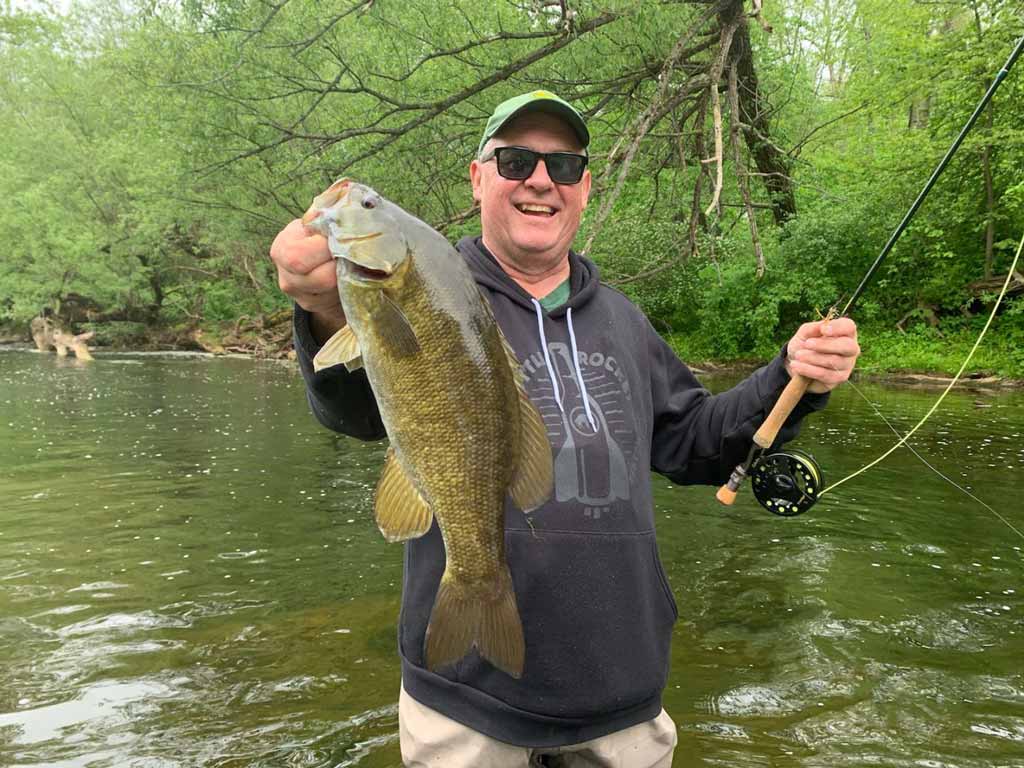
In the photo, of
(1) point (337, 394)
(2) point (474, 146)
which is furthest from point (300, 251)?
(2) point (474, 146)

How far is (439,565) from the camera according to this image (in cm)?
217

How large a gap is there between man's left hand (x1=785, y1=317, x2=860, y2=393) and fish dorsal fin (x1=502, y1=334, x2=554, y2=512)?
97 cm

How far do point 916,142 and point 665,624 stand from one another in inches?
740

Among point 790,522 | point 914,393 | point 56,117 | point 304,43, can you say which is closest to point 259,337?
point 56,117

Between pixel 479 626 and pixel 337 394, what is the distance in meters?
0.76

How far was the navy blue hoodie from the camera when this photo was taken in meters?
2.07

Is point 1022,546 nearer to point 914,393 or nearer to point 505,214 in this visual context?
point 505,214

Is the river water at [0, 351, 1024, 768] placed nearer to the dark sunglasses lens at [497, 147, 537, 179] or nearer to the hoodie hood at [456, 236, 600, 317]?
the hoodie hood at [456, 236, 600, 317]

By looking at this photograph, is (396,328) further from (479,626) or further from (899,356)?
(899,356)

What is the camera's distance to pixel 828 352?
2.37m

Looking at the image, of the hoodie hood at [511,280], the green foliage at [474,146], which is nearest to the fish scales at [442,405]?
the hoodie hood at [511,280]

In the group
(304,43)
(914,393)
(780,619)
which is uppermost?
(304,43)

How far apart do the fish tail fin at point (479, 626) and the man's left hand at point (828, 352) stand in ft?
3.90

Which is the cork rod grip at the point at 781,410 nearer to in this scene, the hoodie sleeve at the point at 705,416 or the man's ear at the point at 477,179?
the hoodie sleeve at the point at 705,416
